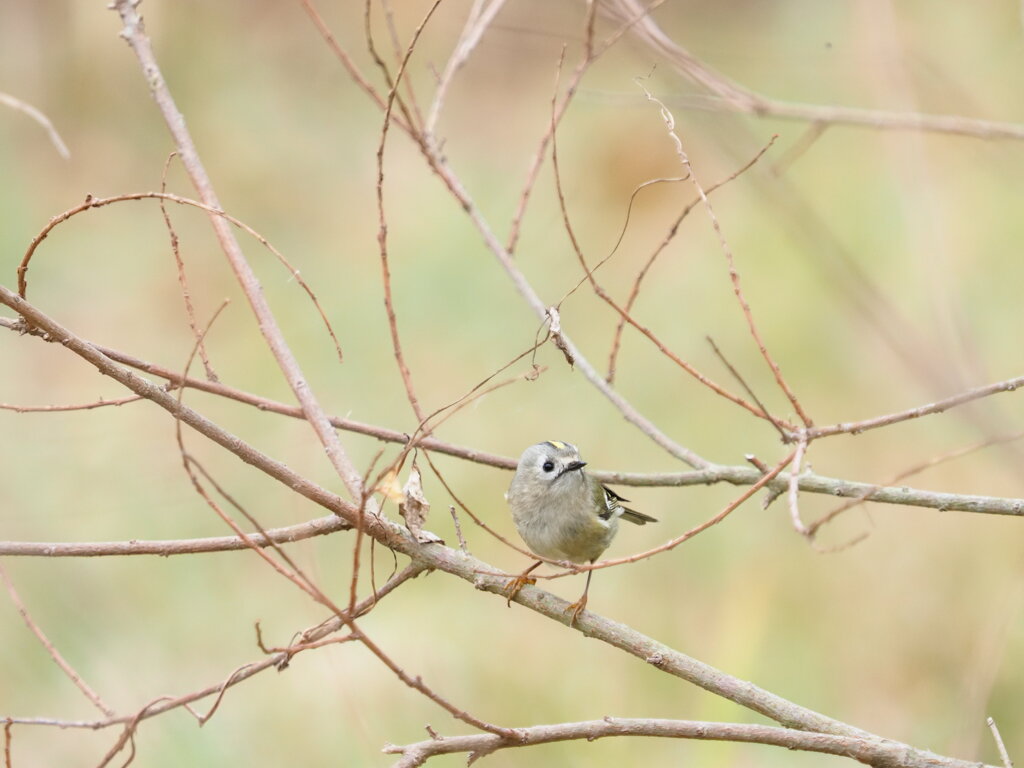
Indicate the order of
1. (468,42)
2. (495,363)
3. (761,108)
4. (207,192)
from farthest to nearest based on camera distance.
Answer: (495,363) < (468,42) < (207,192) < (761,108)

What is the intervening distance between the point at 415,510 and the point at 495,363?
445cm

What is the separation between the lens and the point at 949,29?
6.65 m

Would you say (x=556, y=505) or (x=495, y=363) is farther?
(x=495, y=363)

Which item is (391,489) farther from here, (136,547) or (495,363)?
(495,363)

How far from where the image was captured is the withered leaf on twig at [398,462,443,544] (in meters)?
1.67

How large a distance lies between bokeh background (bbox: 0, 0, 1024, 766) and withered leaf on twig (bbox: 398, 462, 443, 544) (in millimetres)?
765

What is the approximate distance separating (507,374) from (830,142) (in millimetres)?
2490

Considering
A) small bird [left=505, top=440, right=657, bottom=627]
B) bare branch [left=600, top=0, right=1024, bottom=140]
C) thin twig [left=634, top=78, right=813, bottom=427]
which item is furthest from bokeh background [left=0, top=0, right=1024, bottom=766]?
small bird [left=505, top=440, right=657, bottom=627]

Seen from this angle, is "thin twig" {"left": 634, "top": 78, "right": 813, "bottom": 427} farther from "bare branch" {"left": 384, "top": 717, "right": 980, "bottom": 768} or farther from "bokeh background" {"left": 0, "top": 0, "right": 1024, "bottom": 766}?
"bare branch" {"left": 384, "top": 717, "right": 980, "bottom": 768}

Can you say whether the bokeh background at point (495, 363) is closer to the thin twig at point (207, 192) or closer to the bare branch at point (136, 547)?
the thin twig at point (207, 192)

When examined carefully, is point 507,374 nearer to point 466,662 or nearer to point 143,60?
point 466,662

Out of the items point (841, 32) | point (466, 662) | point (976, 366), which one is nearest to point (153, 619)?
point (466, 662)

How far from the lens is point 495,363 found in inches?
241

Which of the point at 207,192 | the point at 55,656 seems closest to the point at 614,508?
the point at 207,192
